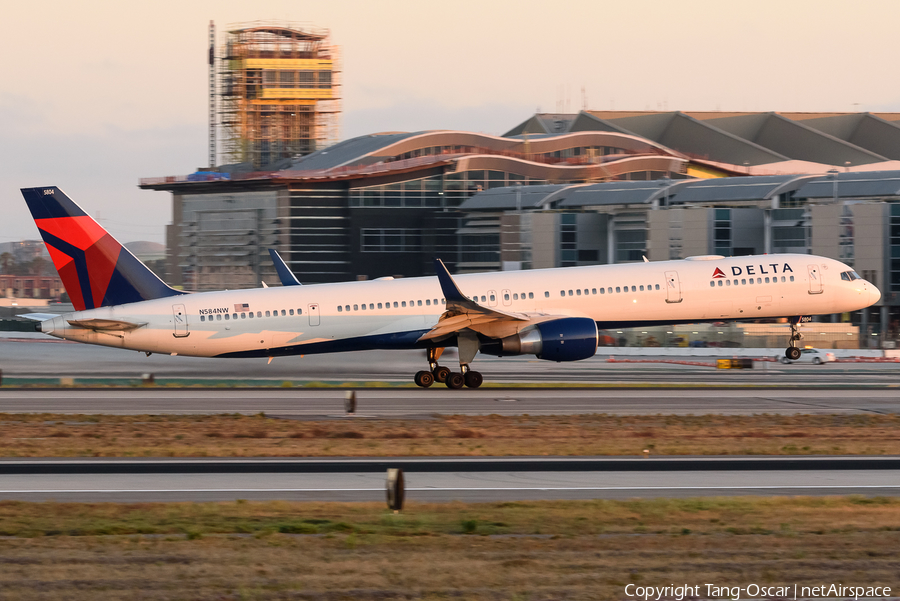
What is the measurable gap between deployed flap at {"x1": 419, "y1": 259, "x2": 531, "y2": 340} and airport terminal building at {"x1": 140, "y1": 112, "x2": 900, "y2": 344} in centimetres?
4116

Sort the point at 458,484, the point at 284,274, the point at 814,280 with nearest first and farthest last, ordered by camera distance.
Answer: the point at 458,484, the point at 814,280, the point at 284,274

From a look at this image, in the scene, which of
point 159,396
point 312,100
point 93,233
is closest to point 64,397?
point 159,396

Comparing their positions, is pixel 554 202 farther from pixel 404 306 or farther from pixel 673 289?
pixel 404 306

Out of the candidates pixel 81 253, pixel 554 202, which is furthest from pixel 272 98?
pixel 81 253

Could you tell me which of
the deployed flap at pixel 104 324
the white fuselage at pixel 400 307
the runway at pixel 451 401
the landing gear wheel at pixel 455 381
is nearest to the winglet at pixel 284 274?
the white fuselage at pixel 400 307

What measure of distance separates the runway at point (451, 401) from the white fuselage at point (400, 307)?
2.01 m

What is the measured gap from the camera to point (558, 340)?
36.8 meters

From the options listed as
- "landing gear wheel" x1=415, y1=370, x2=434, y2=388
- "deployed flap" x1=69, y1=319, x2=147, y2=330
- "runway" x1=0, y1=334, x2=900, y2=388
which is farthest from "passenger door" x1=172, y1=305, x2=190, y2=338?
"landing gear wheel" x1=415, y1=370, x2=434, y2=388

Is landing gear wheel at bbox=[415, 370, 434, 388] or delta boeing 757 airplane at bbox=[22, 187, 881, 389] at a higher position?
delta boeing 757 airplane at bbox=[22, 187, 881, 389]

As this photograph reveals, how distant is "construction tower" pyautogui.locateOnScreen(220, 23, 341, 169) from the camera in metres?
137

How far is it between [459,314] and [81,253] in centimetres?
1421

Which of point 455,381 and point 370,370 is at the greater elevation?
point 455,381

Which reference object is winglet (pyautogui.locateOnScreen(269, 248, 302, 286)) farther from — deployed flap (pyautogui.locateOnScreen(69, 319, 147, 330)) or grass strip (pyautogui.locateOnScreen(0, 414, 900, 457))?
grass strip (pyautogui.locateOnScreen(0, 414, 900, 457))

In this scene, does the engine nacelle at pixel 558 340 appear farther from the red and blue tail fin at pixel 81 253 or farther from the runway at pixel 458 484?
the runway at pixel 458 484
